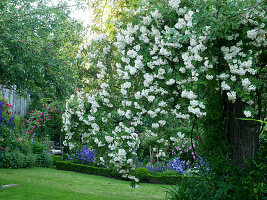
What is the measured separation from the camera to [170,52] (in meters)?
3.69

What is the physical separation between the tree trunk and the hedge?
3.68 metres

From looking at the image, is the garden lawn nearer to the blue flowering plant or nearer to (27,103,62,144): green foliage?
the blue flowering plant

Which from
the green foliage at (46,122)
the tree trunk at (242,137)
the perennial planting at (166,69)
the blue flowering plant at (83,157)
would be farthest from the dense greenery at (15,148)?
the tree trunk at (242,137)

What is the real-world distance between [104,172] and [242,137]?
5.81 meters

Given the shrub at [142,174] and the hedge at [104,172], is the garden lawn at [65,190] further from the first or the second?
the shrub at [142,174]

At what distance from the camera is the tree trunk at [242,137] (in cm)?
411

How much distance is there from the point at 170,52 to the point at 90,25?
2240 mm

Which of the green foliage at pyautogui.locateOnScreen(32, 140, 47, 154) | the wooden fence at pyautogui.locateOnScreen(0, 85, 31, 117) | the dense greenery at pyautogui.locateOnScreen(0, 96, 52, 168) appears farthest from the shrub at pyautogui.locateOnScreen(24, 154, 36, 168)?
the wooden fence at pyautogui.locateOnScreen(0, 85, 31, 117)

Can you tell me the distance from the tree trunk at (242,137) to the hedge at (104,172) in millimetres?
3684

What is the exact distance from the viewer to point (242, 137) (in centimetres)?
416

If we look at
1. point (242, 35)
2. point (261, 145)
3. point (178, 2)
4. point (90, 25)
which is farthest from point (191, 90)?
point (90, 25)

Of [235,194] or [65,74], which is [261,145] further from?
[65,74]

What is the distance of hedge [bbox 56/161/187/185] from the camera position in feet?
26.8

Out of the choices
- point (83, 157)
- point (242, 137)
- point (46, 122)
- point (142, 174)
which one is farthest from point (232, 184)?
point (46, 122)
